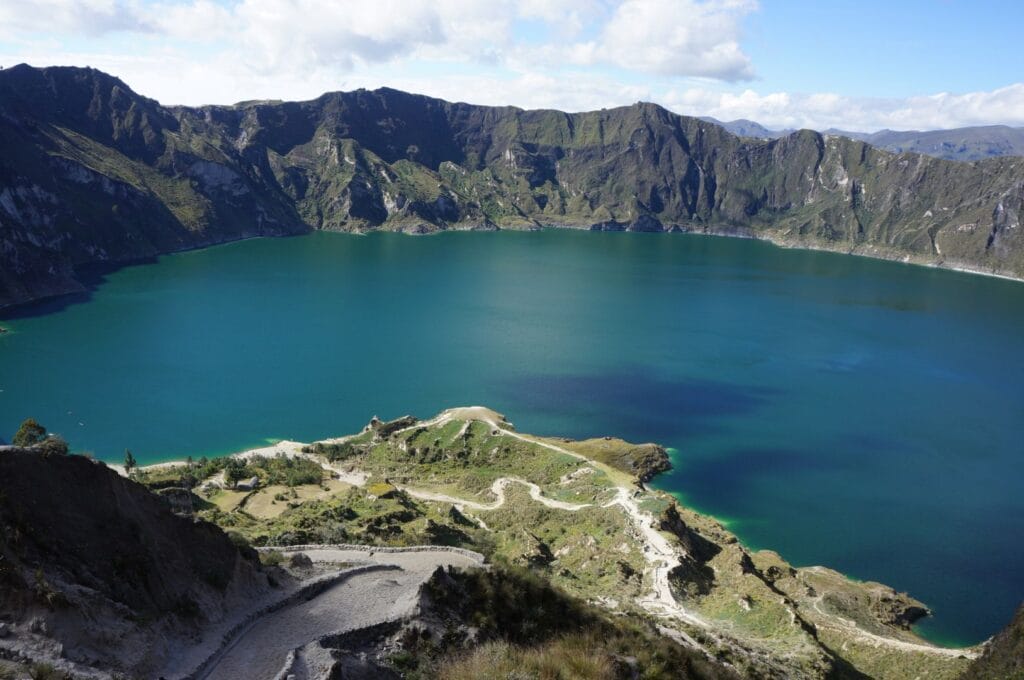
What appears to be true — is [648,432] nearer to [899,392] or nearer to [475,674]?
[899,392]

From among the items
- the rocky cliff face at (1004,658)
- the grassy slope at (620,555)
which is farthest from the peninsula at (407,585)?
the rocky cliff face at (1004,658)

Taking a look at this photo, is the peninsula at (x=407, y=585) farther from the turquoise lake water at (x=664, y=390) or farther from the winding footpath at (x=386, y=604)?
the turquoise lake water at (x=664, y=390)

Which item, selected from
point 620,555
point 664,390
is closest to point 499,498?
point 620,555

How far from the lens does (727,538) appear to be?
55000 millimetres

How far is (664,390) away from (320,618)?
84732mm

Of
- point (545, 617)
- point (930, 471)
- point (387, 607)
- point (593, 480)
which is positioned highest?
point (387, 607)

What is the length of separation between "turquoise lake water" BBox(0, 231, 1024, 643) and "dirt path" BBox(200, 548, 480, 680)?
1771 inches

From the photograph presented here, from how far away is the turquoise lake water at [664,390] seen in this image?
66250mm

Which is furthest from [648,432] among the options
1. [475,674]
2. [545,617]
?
[475,674]

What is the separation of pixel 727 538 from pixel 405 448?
3342cm

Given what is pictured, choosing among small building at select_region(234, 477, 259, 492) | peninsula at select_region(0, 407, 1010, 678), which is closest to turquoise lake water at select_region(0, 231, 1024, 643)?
peninsula at select_region(0, 407, 1010, 678)

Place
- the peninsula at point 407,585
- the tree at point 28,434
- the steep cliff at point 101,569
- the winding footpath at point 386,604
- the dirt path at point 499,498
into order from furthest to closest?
the dirt path at point 499,498, the tree at point 28,434, the winding footpath at point 386,604, the peninsula at point 407,585, the steep cliff at point 101,569

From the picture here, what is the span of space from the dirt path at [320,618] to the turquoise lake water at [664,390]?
4499 centimetres

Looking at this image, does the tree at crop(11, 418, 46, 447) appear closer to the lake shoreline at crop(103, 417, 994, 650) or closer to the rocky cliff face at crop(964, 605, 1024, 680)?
the lake shoreline at crop(103, 417, 994, 650)
